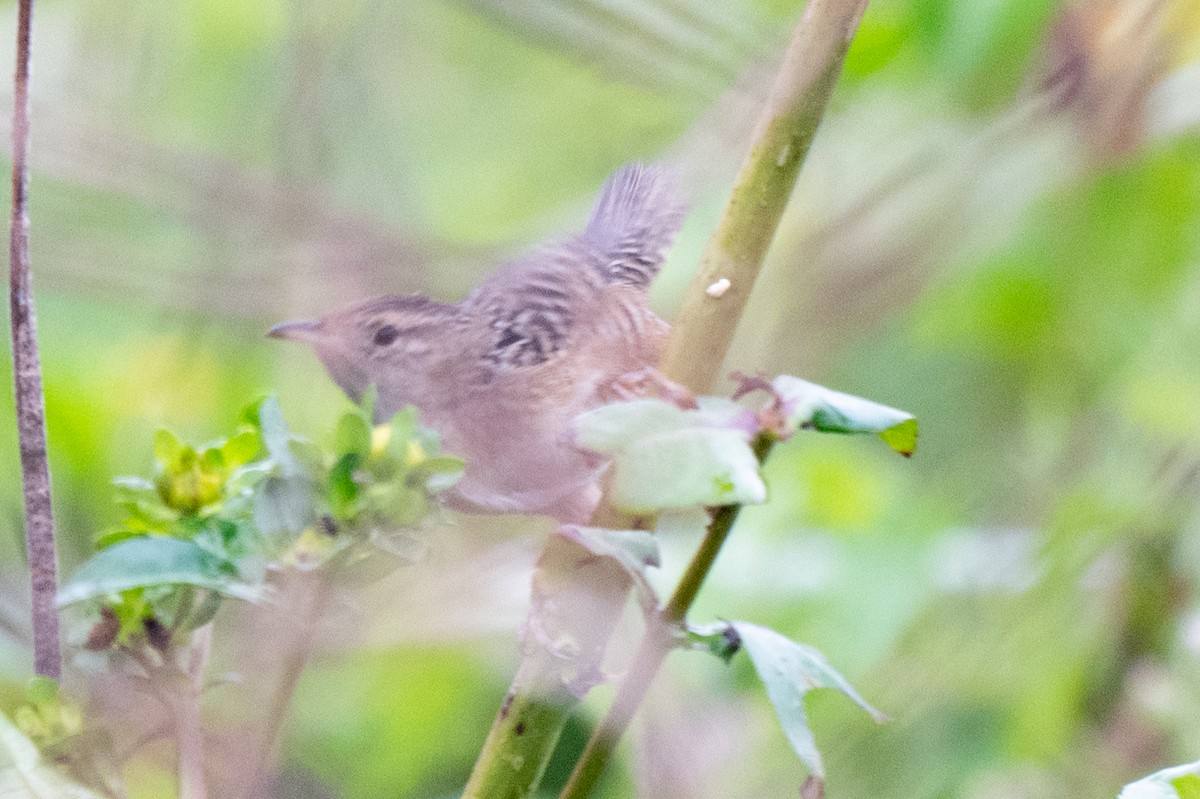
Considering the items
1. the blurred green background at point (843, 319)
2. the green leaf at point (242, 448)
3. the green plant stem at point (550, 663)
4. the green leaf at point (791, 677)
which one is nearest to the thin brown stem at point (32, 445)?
the green leaf at point (242, 448)

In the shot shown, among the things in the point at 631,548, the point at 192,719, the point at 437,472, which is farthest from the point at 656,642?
the point at 192,719

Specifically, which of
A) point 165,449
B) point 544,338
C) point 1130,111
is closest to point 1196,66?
point 1130,111

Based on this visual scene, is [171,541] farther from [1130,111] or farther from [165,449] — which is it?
[1130,111]

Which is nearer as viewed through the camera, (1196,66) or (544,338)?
(544,338)

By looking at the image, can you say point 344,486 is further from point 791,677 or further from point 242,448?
point 791,677

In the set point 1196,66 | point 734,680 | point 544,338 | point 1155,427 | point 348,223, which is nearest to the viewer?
point 544,338

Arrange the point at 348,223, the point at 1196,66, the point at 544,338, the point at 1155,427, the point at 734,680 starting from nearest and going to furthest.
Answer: the point at 544,338, the point at 734,680, the point at 348,223, the point at 1196,66, the point at 1155,427

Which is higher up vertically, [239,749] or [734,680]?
[239,749]
